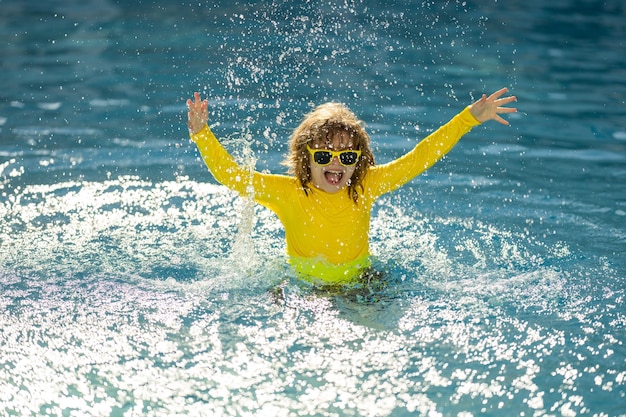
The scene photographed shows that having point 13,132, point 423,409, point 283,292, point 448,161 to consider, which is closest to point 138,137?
point 13,132

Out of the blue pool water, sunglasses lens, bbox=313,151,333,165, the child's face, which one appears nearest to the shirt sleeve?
the child's face

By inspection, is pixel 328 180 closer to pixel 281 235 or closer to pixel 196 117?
pixel 196 117

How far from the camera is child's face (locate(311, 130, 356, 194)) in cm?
398

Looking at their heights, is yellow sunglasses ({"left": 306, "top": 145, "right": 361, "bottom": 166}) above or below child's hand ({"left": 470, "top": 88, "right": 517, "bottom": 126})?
below

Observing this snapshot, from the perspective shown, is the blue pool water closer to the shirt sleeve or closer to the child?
the child

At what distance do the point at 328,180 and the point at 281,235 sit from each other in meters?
0.94

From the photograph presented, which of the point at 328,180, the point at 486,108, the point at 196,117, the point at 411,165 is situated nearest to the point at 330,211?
the point at 328,180

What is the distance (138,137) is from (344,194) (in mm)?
2558

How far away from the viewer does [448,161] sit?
19.2 ft

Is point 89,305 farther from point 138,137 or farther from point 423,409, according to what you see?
point 138,137

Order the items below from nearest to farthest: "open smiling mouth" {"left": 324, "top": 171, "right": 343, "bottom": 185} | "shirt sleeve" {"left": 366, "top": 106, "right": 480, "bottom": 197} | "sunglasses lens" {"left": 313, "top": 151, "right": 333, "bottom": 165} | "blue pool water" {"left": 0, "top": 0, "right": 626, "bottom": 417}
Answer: "blue pool water" {"left": 0, "top": 0, "right": 626, "bottom": 417} → "sunglasses lens" {"left": 313, "top": 151, "right": 333, "bottom": 165} → "open smiling mouth" {"left": 324, "top": 171, "right": 343, "bottom": 185} → "shirt sleeve" {"left": 366, "top": 106, "right": 480, "bottom": 197}

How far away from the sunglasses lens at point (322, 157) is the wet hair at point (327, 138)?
10 cm

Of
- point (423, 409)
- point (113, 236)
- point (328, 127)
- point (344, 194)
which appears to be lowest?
point (423, 409)

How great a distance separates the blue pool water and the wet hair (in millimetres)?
458
